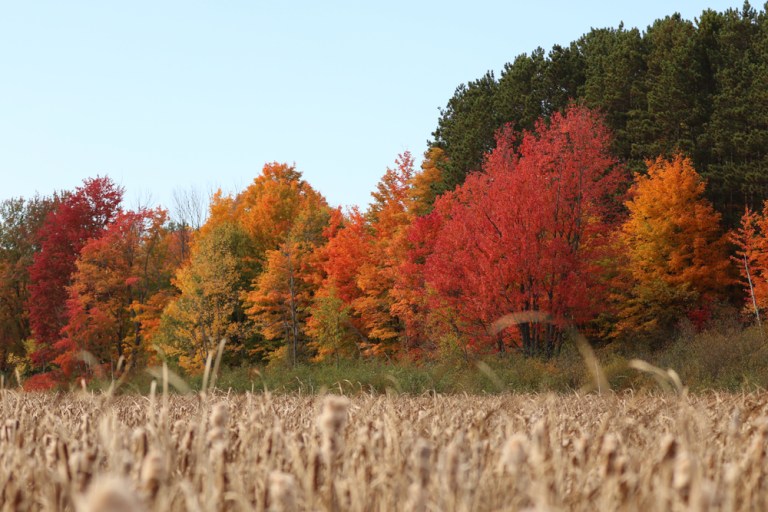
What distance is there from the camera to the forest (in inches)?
939

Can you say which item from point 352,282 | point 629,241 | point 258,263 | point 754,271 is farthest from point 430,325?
point 258,263

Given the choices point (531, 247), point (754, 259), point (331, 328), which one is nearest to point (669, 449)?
point (531, 247)

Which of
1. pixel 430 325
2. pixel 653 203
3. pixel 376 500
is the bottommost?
pixel 376 500

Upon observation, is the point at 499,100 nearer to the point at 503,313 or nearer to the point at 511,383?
the point at 503,313

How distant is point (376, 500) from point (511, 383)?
1664 centimetres

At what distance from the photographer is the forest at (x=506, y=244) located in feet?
78.3

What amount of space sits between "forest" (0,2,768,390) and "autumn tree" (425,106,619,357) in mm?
69

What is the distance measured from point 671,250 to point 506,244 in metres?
12.4

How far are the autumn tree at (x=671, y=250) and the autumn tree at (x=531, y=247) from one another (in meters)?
6.23

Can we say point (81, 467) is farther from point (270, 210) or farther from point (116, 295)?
point (270, 210)

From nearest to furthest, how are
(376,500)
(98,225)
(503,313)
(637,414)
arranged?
1. (376,500)
2. (637,414)
3. (503,313)
4. (98,225)

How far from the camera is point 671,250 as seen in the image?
31.9 meters

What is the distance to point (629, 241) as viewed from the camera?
32.3 meters

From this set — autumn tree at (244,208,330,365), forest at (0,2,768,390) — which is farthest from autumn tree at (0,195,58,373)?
autumn tree at (244,208,330,365)
